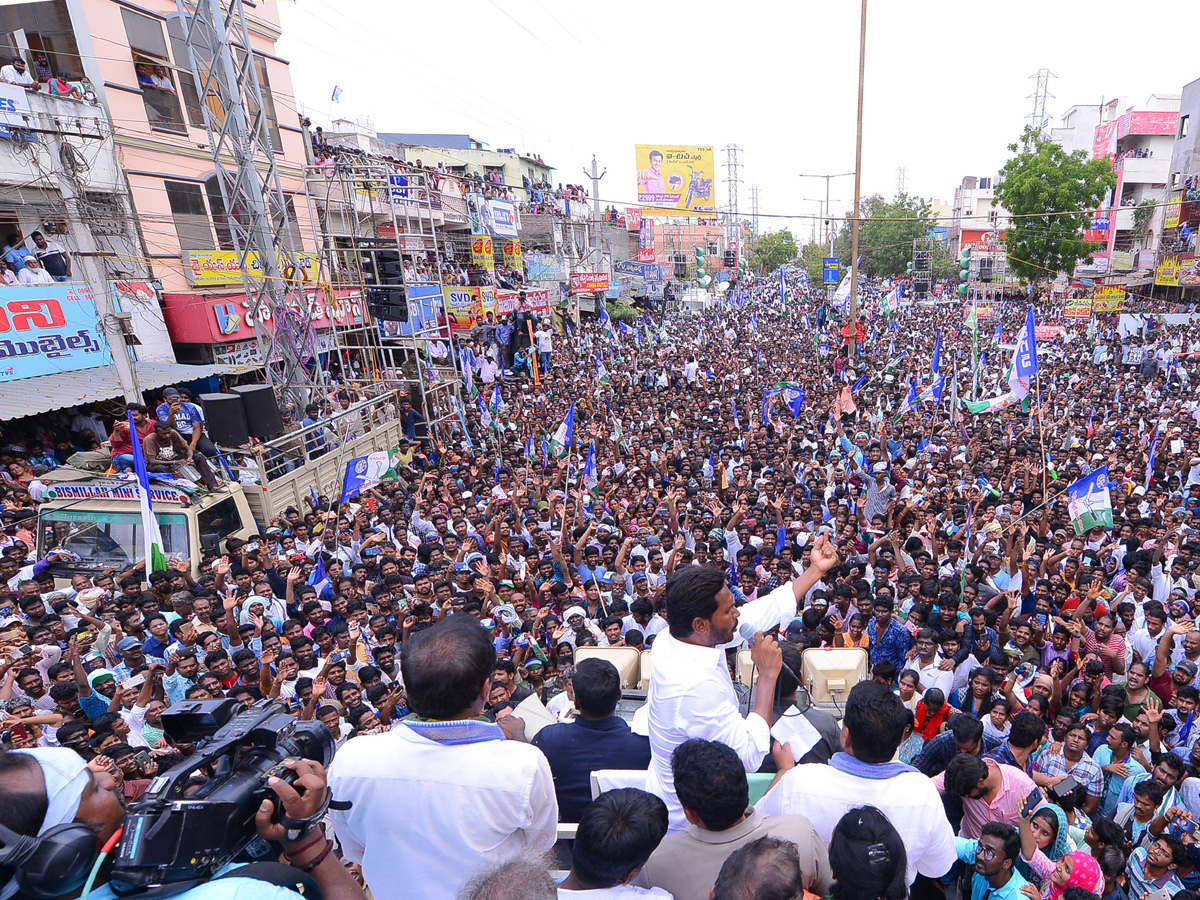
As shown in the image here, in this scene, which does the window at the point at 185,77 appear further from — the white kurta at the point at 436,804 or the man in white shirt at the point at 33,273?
the white kurta at the point at 436,804

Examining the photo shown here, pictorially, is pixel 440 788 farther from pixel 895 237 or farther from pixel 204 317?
pixel 895 237

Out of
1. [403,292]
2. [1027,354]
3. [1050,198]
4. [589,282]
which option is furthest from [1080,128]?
[403,292]

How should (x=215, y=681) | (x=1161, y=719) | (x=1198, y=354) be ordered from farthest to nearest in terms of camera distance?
(x=1198, y=354)
(x=215, y=681)
(x=1161, y=719)

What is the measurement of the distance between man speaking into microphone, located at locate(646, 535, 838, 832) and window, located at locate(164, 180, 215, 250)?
634 inches

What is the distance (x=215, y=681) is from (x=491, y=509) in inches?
181

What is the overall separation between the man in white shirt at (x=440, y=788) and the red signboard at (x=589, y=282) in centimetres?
2560

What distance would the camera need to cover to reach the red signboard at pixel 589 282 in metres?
26.6

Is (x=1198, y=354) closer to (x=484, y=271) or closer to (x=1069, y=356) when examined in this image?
(x=1069, y=356)

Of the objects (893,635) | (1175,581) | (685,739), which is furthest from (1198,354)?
(685,739)

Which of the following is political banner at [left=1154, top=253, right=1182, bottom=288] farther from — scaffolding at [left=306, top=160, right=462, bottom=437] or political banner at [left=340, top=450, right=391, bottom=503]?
political banner at [left=340, top=450, right=391, bottom=503]

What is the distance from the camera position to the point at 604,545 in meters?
7.54

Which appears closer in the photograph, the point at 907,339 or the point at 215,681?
the point at 215,681

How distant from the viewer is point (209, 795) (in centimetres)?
152

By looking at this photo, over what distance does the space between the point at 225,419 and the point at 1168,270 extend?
35.6 meters
